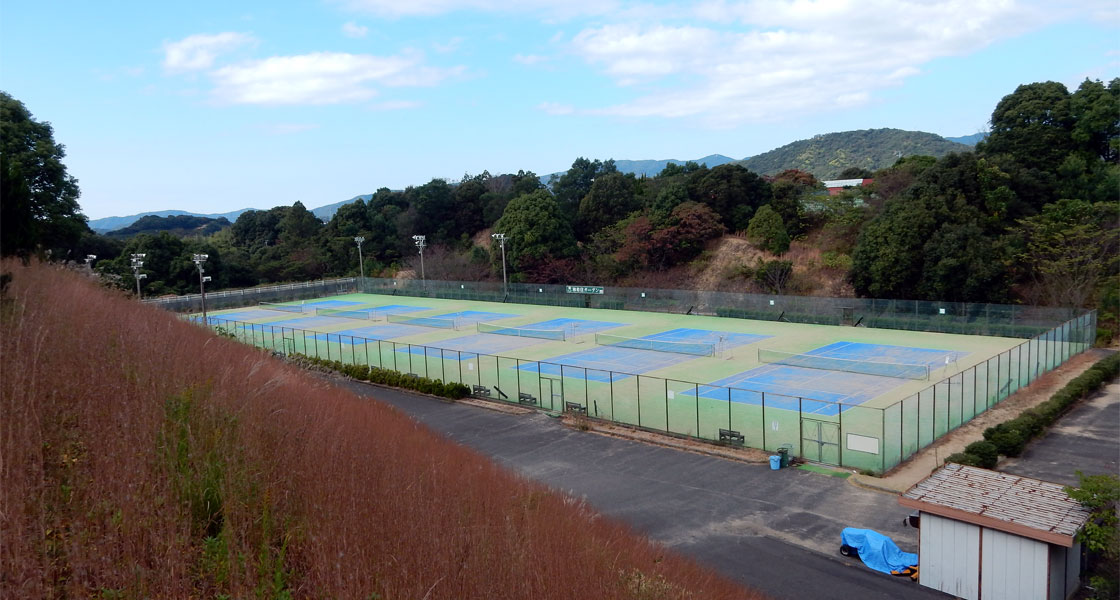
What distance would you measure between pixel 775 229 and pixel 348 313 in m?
34.3

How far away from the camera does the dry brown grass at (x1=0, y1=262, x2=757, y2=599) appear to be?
15.7 ft

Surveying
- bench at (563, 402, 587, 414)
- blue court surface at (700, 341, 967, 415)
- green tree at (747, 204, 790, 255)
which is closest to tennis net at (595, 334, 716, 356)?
blue court surface at (700, 341, 967, 415)

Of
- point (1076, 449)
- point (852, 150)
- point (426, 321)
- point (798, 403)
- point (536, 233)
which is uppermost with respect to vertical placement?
point (852, 150)

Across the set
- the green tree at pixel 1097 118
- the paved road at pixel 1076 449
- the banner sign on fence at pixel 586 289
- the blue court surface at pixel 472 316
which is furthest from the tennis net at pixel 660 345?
the green tree at pixel 1097 118

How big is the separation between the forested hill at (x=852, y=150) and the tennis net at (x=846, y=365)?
112767mm

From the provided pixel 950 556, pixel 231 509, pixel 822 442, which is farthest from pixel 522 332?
pixel 231 509

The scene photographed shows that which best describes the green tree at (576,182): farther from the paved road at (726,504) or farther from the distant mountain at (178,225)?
the distant mountain at (178,225)

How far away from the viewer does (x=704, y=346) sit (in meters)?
34.3

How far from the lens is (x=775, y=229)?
2365 inches

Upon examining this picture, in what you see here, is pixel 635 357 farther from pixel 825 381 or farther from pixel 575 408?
pixel 575 408

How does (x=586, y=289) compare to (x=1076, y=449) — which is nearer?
(x=1076, y=449)

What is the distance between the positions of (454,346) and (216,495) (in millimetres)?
32679

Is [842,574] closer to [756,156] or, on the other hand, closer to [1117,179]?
[1117,179]

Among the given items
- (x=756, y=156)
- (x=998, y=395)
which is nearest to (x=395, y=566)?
(x=998, y=395)
